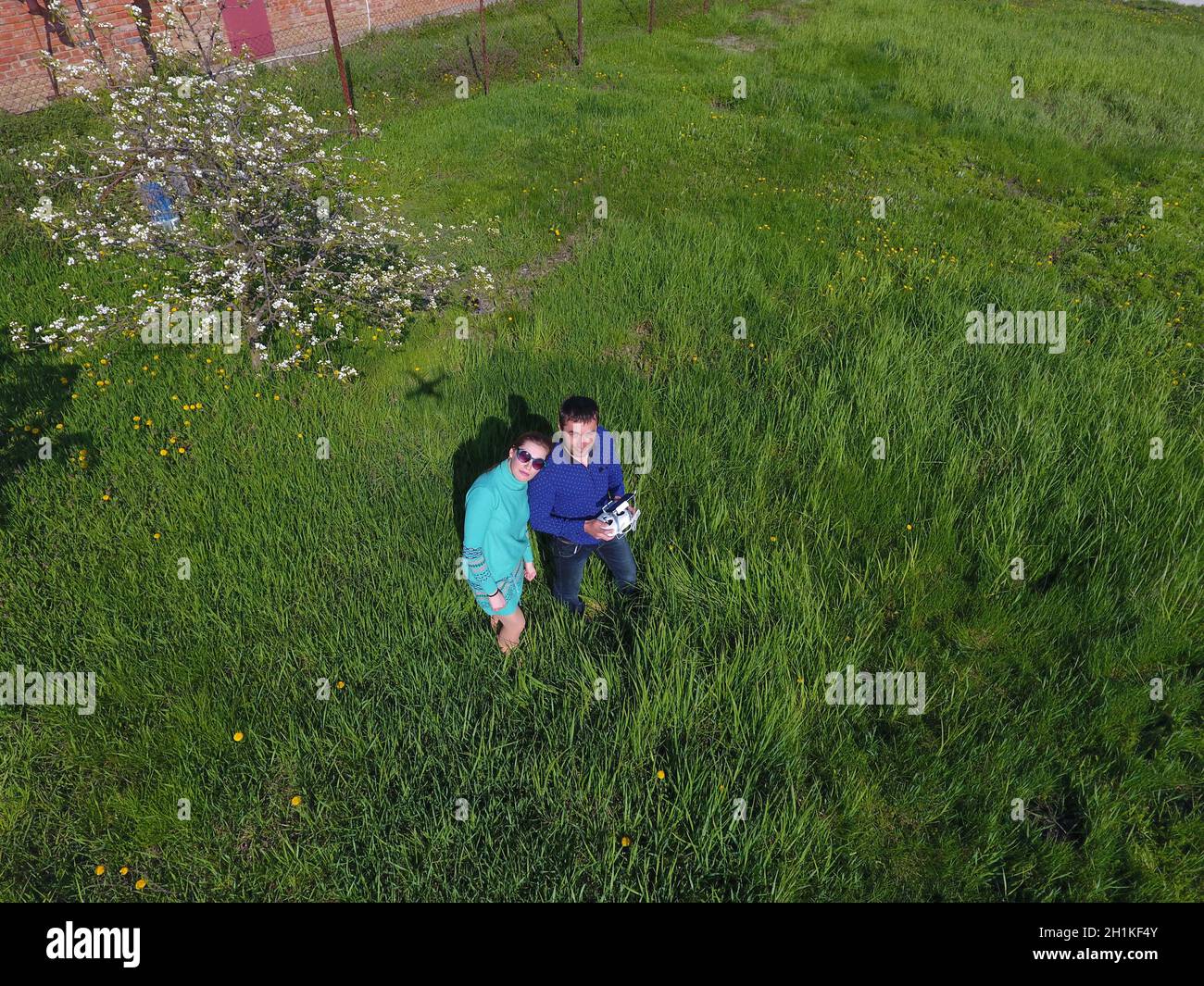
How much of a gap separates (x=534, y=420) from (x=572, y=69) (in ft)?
42.9

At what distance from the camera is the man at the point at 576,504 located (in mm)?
3723

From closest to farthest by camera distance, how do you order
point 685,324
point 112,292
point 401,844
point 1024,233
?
point 401,844 → point 685,324 → point 112,292 → point 1024,233

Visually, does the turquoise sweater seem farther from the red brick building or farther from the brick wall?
the brick wall

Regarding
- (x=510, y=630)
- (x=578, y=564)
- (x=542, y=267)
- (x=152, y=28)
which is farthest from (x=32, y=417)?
(x=152, y=28)

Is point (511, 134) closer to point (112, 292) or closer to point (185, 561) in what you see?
point (112, 292)

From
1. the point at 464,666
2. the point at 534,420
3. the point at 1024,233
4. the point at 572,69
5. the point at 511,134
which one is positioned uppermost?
the point at 572,69

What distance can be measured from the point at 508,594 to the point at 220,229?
5.21 m

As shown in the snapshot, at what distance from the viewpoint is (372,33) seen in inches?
716

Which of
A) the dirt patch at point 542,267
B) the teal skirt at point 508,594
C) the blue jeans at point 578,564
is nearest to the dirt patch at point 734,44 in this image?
the dirt patch at point 542,267

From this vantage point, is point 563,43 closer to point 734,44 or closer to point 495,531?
point 734,44

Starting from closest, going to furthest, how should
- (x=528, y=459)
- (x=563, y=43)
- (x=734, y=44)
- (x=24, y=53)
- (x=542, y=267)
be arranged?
(x=528, y=459)
(x=542, y=267)
(x=24, y=53)
(x=563, y=43)
(x=734, y=44)

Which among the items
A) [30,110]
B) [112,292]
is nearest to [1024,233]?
[112,292]

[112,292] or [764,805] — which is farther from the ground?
[112,292]
